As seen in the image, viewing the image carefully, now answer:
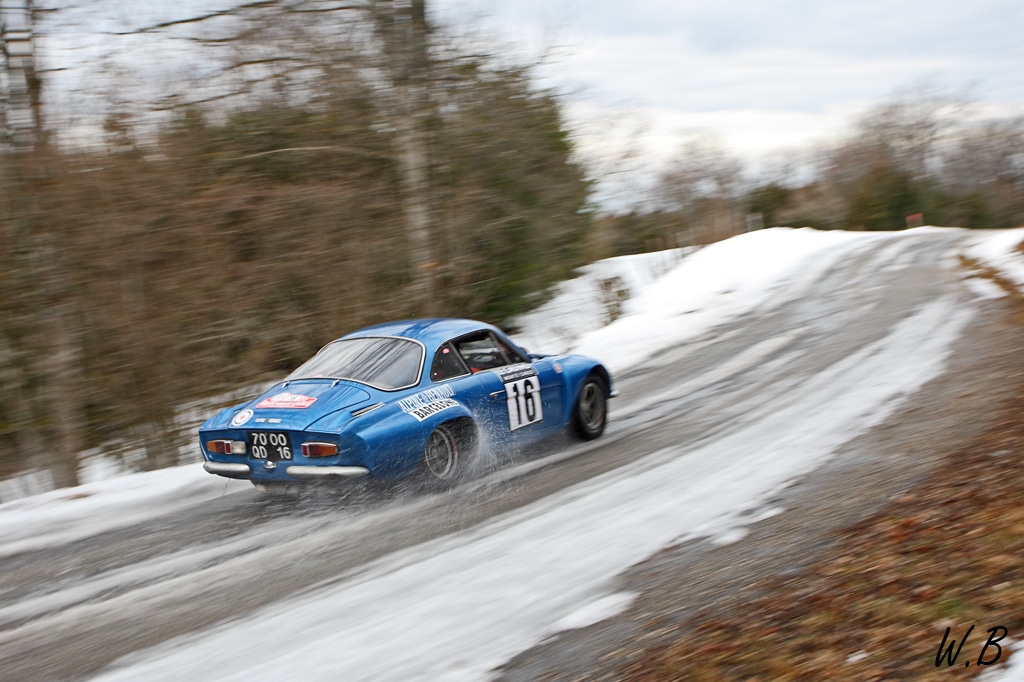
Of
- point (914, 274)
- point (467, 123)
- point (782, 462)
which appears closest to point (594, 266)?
point (914, 274)

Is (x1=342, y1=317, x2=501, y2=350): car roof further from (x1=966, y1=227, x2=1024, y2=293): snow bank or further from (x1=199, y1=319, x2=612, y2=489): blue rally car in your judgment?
(x1=966, y1=227, x2=1024, y2=293): snow bank

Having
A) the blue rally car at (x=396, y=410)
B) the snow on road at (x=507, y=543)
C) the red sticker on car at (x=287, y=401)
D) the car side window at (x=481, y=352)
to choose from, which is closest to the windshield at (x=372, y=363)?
the blue rally car at (x=396, y=410)

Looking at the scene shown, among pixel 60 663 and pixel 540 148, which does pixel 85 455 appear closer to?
pixel 60 663

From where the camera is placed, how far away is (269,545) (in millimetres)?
5547

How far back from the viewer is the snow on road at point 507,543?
396cm

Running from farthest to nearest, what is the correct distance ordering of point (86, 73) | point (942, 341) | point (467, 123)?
1. point (467, 123)
2. point (942, 341)
3. point (86, 73)

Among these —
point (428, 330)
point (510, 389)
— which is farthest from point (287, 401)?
point (510, 389)

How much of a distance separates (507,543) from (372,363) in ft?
6.61

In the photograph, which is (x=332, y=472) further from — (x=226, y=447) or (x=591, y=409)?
(x=591, y=409)

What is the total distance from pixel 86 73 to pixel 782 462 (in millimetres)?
7975

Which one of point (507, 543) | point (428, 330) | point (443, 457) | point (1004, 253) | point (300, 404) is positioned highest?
point (428, 330)

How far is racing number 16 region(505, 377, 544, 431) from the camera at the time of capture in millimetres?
7320

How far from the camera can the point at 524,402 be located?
7.47m

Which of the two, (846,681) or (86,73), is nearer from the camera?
(846,681)
